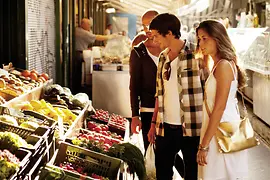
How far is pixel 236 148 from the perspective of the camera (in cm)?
337

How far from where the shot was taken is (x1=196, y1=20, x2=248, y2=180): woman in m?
3.30

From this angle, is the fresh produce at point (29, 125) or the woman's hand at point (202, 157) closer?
the woman's hand at point (202, 157)

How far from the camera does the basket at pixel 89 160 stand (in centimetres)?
350

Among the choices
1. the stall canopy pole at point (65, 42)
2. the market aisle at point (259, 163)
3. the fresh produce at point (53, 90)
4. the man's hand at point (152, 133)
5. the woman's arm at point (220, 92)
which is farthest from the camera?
the stall canopy pole at point (65, 42)

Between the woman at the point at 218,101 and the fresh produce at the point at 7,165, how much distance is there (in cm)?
131

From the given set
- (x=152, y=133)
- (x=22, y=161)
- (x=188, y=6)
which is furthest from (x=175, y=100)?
(x=188, y=6)

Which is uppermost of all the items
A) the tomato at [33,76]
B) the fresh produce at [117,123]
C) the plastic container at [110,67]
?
the plastic container at [110,67]

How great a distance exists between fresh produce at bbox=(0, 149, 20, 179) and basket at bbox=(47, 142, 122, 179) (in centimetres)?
68

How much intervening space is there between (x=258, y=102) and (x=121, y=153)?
6.59m

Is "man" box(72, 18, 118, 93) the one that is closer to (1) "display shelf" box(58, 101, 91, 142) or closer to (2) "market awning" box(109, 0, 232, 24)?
(1) "display shelf" box(58, 101, 91, 142)

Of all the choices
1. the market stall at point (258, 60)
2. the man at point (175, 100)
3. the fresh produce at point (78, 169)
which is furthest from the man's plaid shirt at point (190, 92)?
the market stall at point (258, 60)

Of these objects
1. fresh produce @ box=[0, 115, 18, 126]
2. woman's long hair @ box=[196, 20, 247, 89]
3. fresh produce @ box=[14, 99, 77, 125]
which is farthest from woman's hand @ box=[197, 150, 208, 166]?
fresh produce @ box=[14, 99, 77, 125]

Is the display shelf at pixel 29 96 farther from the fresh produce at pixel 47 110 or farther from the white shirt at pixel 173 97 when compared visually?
the white shirt at pixel 173 97

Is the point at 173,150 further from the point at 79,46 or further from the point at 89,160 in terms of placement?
the point at 79,46
